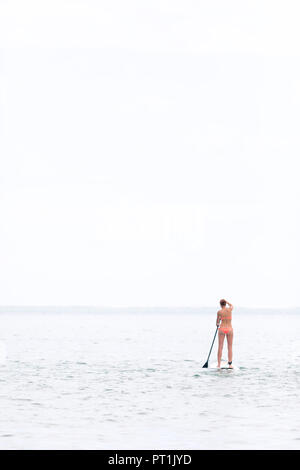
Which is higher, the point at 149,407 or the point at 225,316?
the point at 225,316

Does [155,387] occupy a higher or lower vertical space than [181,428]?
higher

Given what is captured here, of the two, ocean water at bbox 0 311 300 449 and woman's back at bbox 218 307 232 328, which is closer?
ocean water at bbox 0 311 300 449

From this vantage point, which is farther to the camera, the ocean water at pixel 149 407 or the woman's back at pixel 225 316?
the woman's back at pixel 225 316

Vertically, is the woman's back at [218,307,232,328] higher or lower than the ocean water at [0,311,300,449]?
higher

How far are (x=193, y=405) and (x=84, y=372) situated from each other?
37.2 ft

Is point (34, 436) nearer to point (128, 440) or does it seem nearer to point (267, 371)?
point (128, 440)

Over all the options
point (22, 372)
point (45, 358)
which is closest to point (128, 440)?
point (22, 372)

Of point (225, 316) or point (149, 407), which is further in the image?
point (225, 316)

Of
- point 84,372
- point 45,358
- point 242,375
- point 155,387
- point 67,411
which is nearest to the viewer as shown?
point 67,411

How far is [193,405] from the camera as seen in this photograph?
21781 mm

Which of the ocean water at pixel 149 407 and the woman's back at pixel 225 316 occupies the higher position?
the woman's back at pixel 225 316
